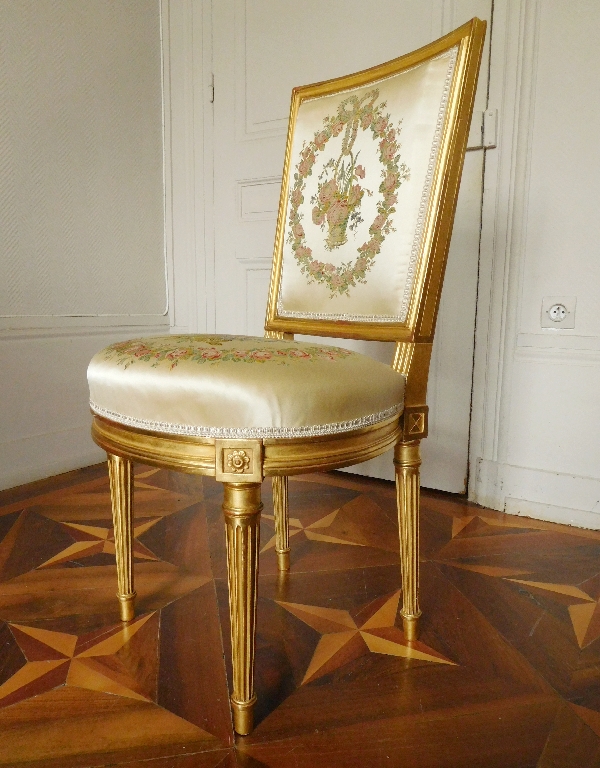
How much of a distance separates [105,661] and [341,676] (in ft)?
1.14

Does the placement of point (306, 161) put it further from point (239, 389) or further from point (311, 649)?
point (311, 649)

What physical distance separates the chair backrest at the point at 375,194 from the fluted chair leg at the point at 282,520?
297 millimetres

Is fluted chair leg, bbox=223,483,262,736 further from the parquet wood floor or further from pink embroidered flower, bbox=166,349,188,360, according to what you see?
pink embroidered flower, bbox=166,349,188,360

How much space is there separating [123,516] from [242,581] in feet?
1.00

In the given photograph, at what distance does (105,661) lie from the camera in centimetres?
84

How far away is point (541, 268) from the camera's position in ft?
4.54

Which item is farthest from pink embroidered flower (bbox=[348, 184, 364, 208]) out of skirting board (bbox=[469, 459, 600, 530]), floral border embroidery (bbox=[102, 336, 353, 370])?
skirting board (bbox=[469, 459, 600, 530])

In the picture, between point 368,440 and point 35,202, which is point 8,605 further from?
point 35,202

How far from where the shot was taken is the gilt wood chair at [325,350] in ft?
2.09

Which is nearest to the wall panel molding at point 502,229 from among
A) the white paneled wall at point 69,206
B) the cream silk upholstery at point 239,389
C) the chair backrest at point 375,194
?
the chair backrest at point 375,194

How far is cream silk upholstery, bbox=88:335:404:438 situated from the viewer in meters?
0.62

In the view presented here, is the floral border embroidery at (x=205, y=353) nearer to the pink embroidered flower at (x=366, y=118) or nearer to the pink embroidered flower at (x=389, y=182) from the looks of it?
the pink embroidered flower at (x=389, y=182)

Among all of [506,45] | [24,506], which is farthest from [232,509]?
[506,45]

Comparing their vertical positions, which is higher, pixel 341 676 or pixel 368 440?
pixel 368 440
